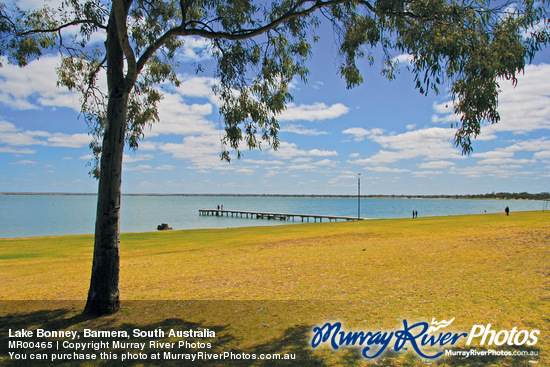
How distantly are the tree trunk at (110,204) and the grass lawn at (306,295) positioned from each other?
496mm

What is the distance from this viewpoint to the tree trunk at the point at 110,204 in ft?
23.7

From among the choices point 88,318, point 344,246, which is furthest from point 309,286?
point 344,246

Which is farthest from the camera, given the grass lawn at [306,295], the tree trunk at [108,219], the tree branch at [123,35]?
the tree trunk at [108,219]

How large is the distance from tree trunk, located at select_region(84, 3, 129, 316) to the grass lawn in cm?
50

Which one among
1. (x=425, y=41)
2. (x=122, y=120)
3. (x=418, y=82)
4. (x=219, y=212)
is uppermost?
(x=425, y=41)

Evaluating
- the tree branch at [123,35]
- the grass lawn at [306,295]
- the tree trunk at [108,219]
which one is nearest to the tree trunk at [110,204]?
the tree trunk at [108,219]

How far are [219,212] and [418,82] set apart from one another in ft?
338

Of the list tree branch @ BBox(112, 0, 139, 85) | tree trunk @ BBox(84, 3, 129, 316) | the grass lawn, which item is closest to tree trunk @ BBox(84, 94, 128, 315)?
tree trunk @ BBox(84, 3, 129, 316)

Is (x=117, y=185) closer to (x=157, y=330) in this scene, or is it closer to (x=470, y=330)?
(x=157, y=330)

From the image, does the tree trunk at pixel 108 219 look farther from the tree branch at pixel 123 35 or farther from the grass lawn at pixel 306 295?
the tree branch at pixel 123 35

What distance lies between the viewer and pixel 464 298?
306 inches

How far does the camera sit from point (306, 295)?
28.4 feet

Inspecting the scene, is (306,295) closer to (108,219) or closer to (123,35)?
(108,219)

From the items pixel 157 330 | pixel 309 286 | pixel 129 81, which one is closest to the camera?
pixel 157 330
